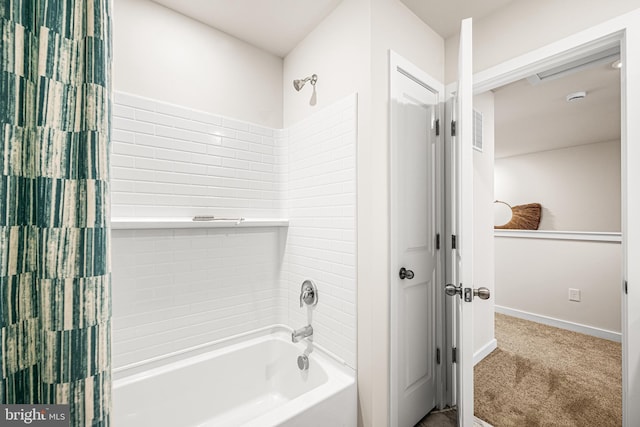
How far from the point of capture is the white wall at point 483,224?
7.69 feet

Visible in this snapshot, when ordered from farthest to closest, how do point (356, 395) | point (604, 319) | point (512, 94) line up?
point (604, 319)
point (512, 94)
point (356, 395)

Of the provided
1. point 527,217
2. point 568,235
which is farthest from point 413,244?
point 527,217

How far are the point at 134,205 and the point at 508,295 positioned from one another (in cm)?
430

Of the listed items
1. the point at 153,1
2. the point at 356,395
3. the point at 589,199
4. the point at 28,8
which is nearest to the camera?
the point at 28,8

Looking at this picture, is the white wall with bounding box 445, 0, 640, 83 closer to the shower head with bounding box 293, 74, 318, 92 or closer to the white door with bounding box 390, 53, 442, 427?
the white door with bounding box 390, 53, 442, 427

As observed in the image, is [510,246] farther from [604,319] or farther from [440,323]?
[440,323]

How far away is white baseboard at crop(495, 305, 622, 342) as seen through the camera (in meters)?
2.95

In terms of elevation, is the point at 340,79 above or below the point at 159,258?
above

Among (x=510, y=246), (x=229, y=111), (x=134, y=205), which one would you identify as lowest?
(x=510, y=246)

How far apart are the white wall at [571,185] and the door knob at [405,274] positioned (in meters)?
3.64

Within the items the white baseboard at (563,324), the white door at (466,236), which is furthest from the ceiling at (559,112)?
the white baseboard at (563,324)

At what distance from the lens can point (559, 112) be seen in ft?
10.0

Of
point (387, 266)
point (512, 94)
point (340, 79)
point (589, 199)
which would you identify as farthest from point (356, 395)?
point (589, 199)

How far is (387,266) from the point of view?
4.91 ft
